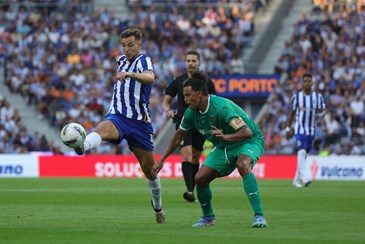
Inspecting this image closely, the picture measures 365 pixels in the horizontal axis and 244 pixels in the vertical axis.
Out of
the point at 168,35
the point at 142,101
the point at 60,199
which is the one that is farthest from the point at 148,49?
the point at 142,101

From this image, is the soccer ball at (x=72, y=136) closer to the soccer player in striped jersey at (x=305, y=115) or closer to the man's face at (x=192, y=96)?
the man's face at (x=192, y=96)

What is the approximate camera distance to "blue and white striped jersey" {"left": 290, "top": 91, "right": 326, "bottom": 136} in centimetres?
2477

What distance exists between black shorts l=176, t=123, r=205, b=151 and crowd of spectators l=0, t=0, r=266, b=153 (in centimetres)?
1820

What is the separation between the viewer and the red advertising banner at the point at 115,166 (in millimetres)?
32844

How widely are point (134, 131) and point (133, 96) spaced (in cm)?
49

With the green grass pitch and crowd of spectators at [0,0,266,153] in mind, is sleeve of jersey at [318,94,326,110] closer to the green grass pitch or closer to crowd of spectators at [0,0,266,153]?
the green grass pitch

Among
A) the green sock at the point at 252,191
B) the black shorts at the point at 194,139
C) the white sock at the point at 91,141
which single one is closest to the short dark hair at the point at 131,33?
the white sock at the point at 91,141

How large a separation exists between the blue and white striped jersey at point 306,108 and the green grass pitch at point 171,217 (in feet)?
8.11

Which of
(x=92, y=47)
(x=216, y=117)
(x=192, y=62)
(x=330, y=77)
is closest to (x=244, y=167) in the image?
(x=216, y=117)

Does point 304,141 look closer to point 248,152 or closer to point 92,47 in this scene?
point 248,152

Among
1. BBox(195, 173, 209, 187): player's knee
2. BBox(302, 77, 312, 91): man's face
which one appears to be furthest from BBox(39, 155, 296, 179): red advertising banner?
BBox(195, 173, 209, 187): player's knee

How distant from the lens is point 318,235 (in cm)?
1152

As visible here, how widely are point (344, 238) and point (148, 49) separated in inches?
1191

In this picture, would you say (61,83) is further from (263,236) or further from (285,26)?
(263,236)
